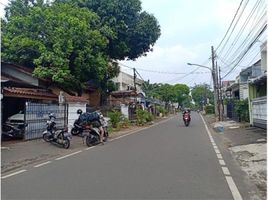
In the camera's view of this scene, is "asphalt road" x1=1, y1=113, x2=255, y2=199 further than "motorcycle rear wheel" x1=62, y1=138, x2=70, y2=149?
No

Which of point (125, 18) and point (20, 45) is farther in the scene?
point (125, 18)

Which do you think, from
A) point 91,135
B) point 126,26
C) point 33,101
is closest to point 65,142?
point 91,135

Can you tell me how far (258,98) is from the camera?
1012 inches

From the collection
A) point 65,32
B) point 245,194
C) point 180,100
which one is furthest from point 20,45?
point 180,100

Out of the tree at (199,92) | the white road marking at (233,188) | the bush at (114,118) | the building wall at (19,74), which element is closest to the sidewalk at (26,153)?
the white road marking at (233,188)

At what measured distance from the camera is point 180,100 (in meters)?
124

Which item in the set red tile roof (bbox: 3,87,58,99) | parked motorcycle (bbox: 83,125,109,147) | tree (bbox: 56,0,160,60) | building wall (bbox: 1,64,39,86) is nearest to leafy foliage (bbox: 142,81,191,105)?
tree (bbox: 56,0,160,60)

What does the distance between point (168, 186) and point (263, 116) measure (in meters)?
17.2

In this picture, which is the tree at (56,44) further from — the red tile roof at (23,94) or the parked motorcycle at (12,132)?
the parked motorcycle at (12,132)

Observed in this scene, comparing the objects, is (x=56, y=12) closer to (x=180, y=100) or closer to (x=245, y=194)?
(x=245, y=194)

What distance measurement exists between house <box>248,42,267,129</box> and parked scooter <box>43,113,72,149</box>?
40.0ft

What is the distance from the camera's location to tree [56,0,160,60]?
31.6 meters

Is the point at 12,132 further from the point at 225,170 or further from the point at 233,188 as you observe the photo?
the point at 233,188

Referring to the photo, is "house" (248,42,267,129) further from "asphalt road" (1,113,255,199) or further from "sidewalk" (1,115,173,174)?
"asphalt road" (1,113,255,199)
